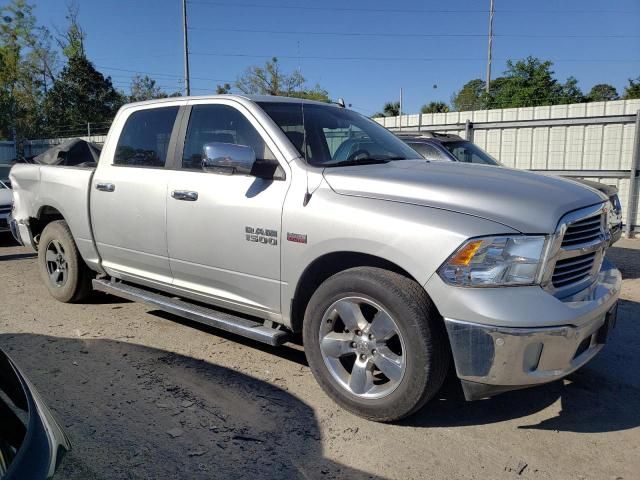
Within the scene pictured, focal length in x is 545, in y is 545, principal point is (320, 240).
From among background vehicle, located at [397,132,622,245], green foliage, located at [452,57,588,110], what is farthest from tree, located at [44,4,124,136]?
background vehicle, located at [397,132,622,245]

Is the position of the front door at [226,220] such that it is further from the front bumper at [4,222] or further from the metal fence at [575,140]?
the metal fence at [575,140]

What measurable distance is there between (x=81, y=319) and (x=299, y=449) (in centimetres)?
313

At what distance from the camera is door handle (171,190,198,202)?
401cm

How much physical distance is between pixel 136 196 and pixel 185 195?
0.64m

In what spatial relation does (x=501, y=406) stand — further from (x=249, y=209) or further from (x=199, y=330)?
(x=199, y=330)

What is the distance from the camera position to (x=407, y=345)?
116 inches

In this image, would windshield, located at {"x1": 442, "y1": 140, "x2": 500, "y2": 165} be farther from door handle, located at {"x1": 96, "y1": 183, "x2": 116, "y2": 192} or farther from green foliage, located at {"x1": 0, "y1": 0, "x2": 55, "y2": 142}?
green foliage, located at {"x1": 0, "y1": 0, "x2": 55, "y2": 142}

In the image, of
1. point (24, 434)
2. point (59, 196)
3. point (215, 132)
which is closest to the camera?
point (24, 434)

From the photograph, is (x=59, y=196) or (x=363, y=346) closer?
(x=363, y=346)

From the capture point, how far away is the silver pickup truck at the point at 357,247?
277 centimetres

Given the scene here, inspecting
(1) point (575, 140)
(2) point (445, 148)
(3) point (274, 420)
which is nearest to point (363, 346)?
(3) point (274, 420)

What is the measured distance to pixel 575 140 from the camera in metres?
11.2

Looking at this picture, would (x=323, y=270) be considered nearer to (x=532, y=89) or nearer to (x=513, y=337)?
(x=513, y=337)

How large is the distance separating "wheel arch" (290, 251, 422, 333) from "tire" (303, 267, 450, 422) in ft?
0.26
